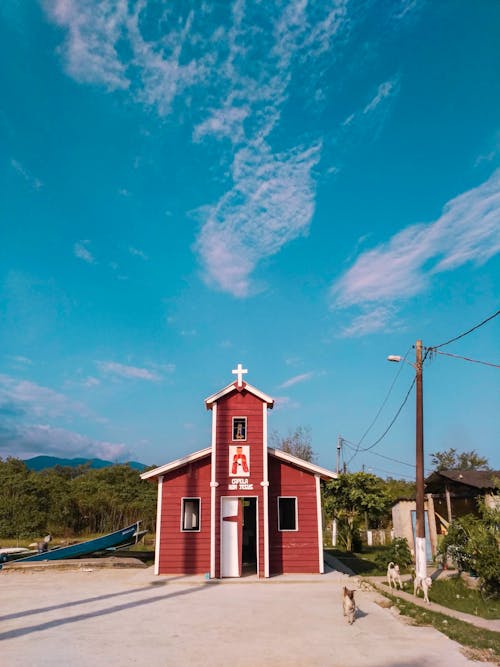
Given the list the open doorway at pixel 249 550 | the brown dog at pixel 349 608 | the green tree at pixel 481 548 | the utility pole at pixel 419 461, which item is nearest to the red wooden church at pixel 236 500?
the open doorway at pixel 249 550

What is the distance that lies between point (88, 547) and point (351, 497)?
12.6m

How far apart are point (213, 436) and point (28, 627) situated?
807 cm

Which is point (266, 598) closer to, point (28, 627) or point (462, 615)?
point (462, 615)

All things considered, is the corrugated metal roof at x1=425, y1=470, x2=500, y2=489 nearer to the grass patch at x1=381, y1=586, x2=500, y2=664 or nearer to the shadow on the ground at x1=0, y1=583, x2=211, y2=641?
the grass patch at x1=381, y1=586, x2=500, y2=664

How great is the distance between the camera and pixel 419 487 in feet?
50.5

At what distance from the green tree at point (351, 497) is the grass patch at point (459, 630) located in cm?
1233

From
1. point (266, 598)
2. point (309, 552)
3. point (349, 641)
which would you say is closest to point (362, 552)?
point (309, 552)

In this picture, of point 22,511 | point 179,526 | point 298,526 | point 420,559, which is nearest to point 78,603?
point 179,526

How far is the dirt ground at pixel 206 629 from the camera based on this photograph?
286 inches

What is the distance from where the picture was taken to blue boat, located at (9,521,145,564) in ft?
60.5

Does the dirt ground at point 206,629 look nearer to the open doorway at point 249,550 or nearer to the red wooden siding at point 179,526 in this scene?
the red wooden siding at point 179,526

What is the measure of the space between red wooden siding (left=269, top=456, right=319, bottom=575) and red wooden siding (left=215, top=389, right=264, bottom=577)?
842 mm

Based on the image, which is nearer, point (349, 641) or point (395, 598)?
point (349, 641)

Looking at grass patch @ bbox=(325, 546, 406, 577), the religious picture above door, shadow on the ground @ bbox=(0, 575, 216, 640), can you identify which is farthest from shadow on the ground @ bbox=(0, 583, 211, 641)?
grass patch @ bbox=(325, 546, 406, 577)
